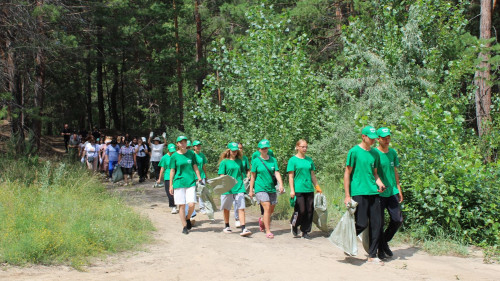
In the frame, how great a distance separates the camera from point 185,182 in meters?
8.30

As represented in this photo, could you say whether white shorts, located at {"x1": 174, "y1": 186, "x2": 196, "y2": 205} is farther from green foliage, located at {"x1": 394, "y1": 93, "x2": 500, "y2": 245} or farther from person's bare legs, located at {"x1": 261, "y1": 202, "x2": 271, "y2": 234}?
green foliage, located at {"x1": 394, "y1": 93, "x2": 500, "y2": 245}

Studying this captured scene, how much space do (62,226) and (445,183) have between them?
253 inches

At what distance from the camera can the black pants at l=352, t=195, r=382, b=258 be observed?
6.46 metres

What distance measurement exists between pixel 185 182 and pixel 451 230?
487cm

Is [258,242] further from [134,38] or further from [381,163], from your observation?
[134,38]

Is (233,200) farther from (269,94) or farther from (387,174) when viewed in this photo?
(269,94)

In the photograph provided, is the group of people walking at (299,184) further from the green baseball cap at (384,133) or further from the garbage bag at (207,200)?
the garbage bag at (207,200)

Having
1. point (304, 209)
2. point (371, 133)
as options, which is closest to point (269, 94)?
point (304, 209)

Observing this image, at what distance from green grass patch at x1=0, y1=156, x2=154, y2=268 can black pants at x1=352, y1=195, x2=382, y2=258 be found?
140 inches

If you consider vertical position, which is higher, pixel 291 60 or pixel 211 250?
pixel 291 60

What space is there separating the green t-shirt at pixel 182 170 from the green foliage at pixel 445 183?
154 inches

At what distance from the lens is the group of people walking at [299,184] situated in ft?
21.3

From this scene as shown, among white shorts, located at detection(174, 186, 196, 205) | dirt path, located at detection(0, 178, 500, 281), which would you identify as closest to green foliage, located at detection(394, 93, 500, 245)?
dirt path, located at detection(0, 178, 500, 281)

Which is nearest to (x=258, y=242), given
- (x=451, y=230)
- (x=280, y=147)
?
(x=451, y=230)
